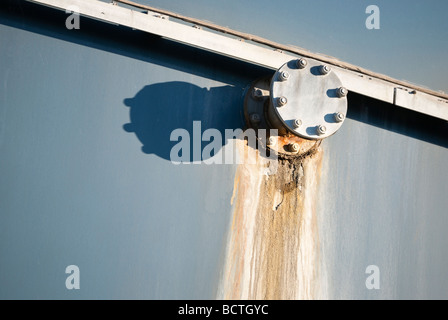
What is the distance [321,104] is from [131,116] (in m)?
0.61

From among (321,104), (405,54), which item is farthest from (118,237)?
(405,54)

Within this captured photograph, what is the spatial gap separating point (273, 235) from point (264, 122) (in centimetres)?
38

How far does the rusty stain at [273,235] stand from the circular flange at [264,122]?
4cm

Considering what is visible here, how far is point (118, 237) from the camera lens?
1.51m

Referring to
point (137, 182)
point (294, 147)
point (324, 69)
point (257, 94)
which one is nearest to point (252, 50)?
point (257, 94)

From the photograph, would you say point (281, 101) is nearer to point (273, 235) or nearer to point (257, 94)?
point (257, 94)

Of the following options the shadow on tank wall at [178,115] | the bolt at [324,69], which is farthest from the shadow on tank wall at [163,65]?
the bolt at [324,69]

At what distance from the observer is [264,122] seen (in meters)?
1.67

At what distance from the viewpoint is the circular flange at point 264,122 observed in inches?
65.3

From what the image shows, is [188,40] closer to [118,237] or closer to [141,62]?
[141,62]

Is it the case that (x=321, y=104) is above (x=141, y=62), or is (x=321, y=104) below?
below

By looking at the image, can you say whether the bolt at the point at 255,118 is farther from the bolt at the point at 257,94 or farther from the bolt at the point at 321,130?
the bolt at the point at 321,130

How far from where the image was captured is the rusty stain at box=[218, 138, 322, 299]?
160 cm

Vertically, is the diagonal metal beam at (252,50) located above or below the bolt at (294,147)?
above
